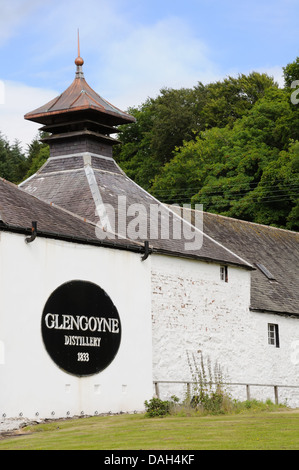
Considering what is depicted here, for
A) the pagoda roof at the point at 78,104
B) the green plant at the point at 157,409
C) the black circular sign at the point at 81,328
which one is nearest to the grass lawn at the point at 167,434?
the green plant at the point at 157,409

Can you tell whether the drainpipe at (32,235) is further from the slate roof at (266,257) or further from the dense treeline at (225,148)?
the dense treeline at (225,148)

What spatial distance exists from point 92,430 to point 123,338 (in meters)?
5.46

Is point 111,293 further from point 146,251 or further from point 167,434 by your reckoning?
point 167,434

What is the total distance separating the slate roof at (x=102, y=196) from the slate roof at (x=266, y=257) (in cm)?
280

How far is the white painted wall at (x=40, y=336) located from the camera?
20.0 metres

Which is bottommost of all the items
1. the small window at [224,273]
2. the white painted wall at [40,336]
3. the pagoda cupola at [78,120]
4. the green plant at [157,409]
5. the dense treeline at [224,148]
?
the green plant at [157,409]

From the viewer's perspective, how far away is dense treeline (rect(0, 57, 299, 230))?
149 ft

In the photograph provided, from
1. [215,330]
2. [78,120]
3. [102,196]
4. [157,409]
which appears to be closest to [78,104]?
[78,120]

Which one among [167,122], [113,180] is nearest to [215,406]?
[113,180]

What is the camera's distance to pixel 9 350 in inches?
784

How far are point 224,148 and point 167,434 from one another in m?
34.4

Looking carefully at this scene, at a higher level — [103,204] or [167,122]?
[167,122]

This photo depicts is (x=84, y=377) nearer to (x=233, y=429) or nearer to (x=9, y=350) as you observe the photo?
(x=9, y=350)

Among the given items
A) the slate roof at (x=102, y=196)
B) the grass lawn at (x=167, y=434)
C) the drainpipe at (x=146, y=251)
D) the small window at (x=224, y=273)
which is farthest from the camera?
the small window at (x=224, y=273)
